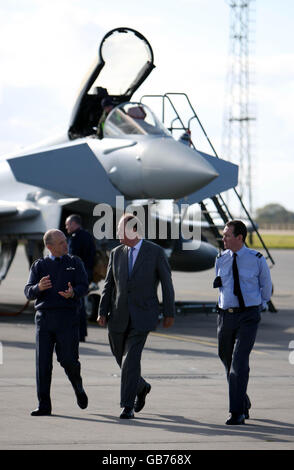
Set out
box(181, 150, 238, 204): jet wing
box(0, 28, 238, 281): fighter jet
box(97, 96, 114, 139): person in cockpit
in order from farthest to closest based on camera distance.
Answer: box(97, 96, 114, 139): person in cockpit → box(181, 150, 238, 204): jet wing → box(0, 28, 238, 281): fighter jet

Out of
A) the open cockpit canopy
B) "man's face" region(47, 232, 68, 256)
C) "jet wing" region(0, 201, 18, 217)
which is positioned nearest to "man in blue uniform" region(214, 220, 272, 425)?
"man's face" region(47, 232, 68, 256)

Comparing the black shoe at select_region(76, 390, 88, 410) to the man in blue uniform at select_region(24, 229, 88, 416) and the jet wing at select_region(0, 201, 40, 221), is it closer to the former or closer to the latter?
the man in blue uniform at select_region(24, 229, 88, 416)

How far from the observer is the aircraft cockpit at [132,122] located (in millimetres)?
17250

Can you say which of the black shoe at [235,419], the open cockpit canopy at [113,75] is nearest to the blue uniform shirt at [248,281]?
the black shoe at [235,419]

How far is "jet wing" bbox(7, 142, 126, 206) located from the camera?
17016mm

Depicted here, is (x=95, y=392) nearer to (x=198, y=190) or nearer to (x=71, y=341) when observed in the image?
(x=71, y=341)

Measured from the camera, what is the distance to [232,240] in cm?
862

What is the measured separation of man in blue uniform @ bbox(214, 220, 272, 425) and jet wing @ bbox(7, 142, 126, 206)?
8536mm

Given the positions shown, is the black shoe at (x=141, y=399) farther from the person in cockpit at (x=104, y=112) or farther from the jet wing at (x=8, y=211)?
the jet wing at (x=8, y=211)

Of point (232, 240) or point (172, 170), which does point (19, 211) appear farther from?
point (232, 240)

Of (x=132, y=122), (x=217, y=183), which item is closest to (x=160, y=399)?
(x=217, y=183)

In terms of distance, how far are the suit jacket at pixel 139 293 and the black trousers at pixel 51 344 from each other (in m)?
0.32
